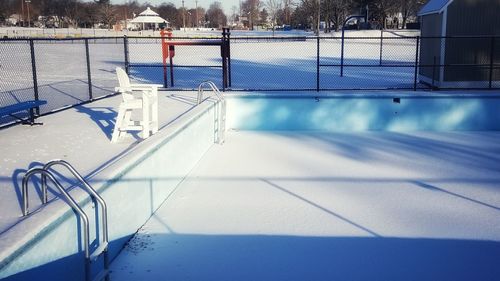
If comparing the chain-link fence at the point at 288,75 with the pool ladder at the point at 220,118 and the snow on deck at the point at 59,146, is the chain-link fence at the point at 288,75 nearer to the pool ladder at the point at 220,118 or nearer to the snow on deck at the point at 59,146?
the snow on deck at the point at 59,146

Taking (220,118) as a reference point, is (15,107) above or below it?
above

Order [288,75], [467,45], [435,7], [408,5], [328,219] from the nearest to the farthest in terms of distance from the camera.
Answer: [328,219]
[467,45]
[435,7]
[288,75]
[408,5]

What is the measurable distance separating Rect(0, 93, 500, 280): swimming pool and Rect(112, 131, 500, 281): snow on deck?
2 cm

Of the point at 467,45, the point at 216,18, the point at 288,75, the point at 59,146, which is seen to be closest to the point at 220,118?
the point at 59,146

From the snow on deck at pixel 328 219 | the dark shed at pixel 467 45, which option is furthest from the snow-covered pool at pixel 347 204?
the dark shed at pixel 467 45

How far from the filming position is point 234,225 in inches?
222

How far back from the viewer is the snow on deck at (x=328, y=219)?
459 centimetres

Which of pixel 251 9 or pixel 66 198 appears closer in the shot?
pixel 66 198

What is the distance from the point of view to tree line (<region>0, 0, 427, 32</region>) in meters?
69.6

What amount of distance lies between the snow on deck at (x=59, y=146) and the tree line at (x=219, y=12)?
54.5 m

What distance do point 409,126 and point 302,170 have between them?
15.0 feet

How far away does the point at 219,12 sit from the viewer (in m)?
147

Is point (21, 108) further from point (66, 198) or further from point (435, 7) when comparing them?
point (435, 7)

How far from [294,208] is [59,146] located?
3.23 metres
